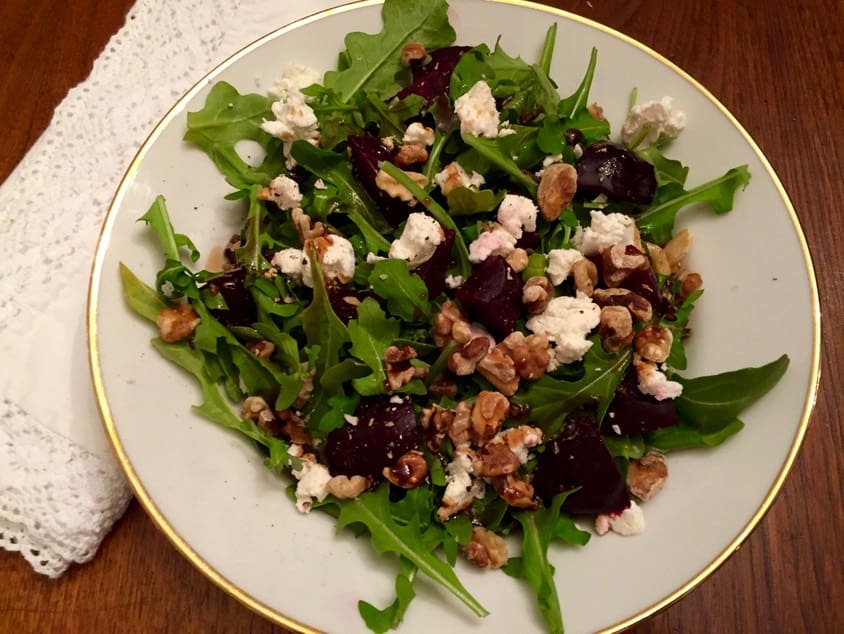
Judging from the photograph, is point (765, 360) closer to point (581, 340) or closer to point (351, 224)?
point (581, 340)

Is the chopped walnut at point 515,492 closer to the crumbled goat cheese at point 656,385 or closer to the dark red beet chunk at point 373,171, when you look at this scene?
the crumbled goat cheese at point 656,385

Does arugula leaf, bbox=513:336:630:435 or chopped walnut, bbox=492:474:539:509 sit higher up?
arugula leaf, bbox=513:336:630:435

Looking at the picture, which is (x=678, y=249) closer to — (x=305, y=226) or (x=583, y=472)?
(x=583, y=472)

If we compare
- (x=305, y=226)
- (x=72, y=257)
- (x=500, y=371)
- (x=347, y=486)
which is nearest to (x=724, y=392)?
(x=500, y=371)

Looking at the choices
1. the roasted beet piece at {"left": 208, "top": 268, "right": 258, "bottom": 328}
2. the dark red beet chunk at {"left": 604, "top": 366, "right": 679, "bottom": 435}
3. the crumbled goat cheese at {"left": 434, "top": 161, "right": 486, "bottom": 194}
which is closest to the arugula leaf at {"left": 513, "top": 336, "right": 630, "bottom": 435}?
the dark red beet chunk at {"left": 604, "top": 366, "right": 679, "bottom": 435}

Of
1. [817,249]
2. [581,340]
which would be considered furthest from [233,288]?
[817,249]

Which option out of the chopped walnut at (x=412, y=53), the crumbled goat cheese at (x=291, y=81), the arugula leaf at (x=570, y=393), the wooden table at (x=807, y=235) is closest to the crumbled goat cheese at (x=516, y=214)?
the arugula leaf at (x=570, y=393)

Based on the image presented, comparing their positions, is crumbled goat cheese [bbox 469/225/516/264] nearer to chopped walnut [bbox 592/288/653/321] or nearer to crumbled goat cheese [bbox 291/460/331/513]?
chopped walnut [bbox 592/288/653/321]
